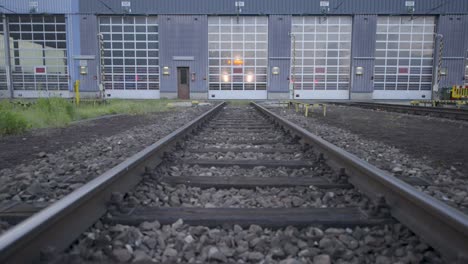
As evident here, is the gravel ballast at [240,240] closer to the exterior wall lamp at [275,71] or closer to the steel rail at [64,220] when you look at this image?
the steel rail at [64,220]

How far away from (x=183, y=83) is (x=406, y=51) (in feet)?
83.4

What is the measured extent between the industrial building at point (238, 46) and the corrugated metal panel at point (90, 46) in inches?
4.4

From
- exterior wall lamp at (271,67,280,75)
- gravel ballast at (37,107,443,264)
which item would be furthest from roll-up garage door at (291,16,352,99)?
gravel ballast at (37,107,443,264)

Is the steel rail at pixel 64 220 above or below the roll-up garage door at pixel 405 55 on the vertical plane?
below

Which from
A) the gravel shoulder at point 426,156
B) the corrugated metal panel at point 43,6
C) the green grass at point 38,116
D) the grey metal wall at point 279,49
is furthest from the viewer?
the grey metal wall at point 279,49

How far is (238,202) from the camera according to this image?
304 centimetres

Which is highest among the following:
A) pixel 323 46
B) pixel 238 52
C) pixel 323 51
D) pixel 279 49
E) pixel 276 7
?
pixel 276 7

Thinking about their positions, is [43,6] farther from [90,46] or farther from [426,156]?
[426,156]

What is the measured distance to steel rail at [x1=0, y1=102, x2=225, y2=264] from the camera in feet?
5.49

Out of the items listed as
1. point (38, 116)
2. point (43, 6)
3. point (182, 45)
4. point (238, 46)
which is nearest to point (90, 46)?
point (43, 6)


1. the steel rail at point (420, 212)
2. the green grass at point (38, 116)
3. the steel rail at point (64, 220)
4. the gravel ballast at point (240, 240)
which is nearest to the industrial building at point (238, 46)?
the green grass at point (38, 116)

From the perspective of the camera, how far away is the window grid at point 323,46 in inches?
1503

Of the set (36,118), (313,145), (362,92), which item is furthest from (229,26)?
(313,145)

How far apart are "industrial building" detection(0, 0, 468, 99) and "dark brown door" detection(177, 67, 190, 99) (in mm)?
114
